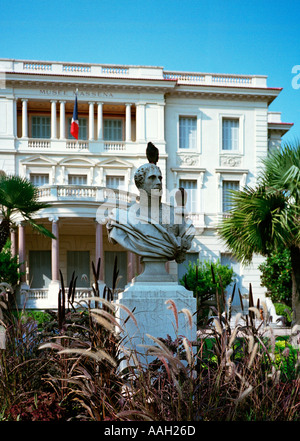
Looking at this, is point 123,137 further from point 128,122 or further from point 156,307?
point 156,307

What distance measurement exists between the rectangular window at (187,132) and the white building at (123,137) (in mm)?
58

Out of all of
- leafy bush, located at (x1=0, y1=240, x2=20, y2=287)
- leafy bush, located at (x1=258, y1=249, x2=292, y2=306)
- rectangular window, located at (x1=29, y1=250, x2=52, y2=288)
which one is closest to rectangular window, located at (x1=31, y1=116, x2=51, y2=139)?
rectangular window, located at (x1=29, y1=250, x2=52, y2=288)

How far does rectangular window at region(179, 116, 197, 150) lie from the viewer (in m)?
27.0

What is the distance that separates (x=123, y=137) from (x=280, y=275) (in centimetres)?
1206

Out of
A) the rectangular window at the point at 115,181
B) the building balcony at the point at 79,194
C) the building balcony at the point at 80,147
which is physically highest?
the building balcony at the point at 80,147

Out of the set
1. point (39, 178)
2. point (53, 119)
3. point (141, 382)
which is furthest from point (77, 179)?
point (141, 382)

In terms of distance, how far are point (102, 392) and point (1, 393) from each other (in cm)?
117

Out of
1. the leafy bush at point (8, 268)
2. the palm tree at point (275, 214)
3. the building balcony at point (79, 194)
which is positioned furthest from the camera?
the building balcony at point (79, 194)

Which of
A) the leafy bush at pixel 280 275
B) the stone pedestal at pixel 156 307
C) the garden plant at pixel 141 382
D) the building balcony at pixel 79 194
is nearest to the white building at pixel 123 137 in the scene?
the building balcony at pixel 79 194

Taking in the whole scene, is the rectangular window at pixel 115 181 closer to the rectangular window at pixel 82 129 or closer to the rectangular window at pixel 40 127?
the rectangular window at pixel 82 129

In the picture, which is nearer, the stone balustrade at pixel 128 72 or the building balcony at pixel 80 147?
the stone balustrade at pixel 128 72

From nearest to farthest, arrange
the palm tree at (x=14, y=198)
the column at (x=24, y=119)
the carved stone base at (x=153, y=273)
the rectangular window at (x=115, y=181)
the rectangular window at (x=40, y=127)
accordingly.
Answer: the carved stone base at (x=153, y=273) → the palm tree at (x=14, y=198) → the column at (x=24, y=119) → the rectangular window at (x=115, y=181) → the rectangular window at (x=40, y=127)

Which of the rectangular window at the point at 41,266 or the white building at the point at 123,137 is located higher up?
the white building at the point at 123,137

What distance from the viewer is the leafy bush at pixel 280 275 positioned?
2070cm
